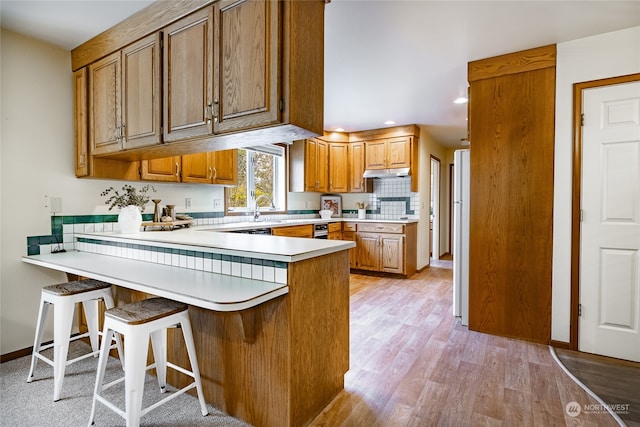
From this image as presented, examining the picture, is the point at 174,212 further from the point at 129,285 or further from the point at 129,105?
the point at 129,285

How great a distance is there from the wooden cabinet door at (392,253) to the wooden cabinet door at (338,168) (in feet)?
3.85

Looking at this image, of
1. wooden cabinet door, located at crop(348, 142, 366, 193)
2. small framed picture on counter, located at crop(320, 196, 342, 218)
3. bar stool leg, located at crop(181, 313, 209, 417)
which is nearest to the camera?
bar stool leg, located at crop(181, 313, 209, 417)

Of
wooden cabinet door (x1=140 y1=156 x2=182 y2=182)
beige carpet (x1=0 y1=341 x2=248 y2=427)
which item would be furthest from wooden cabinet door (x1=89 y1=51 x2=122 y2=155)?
beige carpet (x1=0 y1=341 x2=248 y2=427)

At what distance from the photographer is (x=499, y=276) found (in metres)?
2.84

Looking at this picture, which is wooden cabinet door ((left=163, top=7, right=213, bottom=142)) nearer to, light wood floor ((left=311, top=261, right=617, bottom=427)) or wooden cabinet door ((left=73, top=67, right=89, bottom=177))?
wooden cabinet door ((left=73, top=67, right=89, bottom=177))

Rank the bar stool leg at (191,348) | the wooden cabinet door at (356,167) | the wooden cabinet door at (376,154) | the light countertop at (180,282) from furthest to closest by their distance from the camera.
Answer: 1. the wooden cabinet door at (356,167)
2. the wooden cabinet door at (376,154)
3. the bar stool leg at (191,348)
4. the light countertop at (180,282)

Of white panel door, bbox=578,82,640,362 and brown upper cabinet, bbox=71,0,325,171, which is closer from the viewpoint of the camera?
brown upper cabinet, bbox=71,0,325,171

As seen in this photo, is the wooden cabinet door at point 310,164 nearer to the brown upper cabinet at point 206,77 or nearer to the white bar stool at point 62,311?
the brown upper cabinet at point 206,77

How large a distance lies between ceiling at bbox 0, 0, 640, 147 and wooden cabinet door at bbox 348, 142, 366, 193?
215cm

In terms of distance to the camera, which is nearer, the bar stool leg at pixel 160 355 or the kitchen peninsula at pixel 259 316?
the kitchen peninsula at pixel 259 316

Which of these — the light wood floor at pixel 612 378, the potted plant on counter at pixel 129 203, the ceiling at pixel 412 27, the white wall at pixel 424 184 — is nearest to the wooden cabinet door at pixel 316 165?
the white wall at pixel 424 184

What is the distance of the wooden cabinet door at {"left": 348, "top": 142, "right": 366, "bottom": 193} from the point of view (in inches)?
215

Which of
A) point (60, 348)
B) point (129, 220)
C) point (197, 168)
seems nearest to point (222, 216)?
point (197, 168)

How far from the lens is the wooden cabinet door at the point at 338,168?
5.54m
